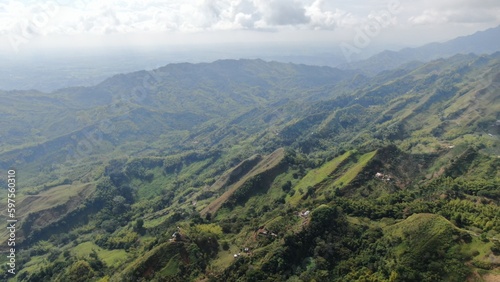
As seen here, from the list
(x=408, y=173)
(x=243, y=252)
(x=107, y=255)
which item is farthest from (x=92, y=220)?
(x=408, y=173)

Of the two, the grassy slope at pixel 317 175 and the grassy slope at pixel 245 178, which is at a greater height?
the grassy slope at pixel 317 175

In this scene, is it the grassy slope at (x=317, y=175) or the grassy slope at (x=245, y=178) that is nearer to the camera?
the grassy slope at (x=317, y=175)

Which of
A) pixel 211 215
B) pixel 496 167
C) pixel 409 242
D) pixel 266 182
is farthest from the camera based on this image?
pixel 266 182

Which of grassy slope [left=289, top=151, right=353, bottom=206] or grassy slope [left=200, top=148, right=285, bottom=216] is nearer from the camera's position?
grassy slope [left=289, top=151, right=353, bottom=206]

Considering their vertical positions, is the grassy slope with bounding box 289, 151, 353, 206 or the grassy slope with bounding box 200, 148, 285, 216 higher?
the grassy slope with bounding box 289, 151, 353, 206

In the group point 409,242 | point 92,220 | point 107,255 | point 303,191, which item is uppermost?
point 409,242

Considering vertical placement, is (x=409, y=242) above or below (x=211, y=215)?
above

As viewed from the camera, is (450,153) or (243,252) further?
(450,153)

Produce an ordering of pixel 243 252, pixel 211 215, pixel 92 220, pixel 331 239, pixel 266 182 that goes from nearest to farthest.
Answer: pixel 331 239
pixel 243 252
pixel 211 215
pixel 266 182
pixel 92 220

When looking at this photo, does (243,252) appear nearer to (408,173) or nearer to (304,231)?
(304,231)

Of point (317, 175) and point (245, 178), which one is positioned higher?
point (317, 175)

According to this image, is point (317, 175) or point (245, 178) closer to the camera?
point (317, 175)
